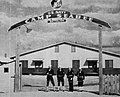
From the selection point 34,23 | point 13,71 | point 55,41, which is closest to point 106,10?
point 55,41

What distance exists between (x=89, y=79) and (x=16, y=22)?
154 centimetres

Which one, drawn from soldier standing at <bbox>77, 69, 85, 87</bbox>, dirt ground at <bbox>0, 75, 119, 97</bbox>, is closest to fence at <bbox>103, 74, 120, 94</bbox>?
dirt ground at <bbox>0, 75, 119, 97</bbox>

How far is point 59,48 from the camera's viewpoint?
4.06 metres

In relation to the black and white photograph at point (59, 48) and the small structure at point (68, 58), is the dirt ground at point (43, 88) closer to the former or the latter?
the black and white photograph at point (59, 48)

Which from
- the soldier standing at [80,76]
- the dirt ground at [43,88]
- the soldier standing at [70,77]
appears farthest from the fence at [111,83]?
the soldier standing at [70,77]

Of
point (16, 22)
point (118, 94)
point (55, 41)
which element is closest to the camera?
point (118, 94)

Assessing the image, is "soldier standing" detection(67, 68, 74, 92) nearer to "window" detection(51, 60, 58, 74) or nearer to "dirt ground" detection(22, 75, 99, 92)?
"dirt ground" detection(22, 75, 99, 92)

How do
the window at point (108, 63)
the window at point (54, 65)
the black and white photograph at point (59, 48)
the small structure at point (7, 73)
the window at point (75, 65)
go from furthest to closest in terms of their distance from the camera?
the small structure at point (7, 73) < the window at point (54, 65) < the window at point (75, 65) < the black and white photograph at point (59, 48) < the window at point (108, 63)

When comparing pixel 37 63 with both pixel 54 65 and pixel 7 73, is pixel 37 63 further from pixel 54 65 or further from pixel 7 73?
pixel 7 73

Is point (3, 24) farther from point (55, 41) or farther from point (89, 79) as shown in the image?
point (89, 79)

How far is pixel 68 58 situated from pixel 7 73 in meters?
1.12

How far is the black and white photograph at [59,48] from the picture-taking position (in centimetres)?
395

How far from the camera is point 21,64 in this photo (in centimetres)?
438

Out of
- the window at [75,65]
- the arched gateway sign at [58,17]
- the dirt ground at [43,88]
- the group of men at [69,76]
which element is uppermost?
the arched gateway sign at [58,17]
